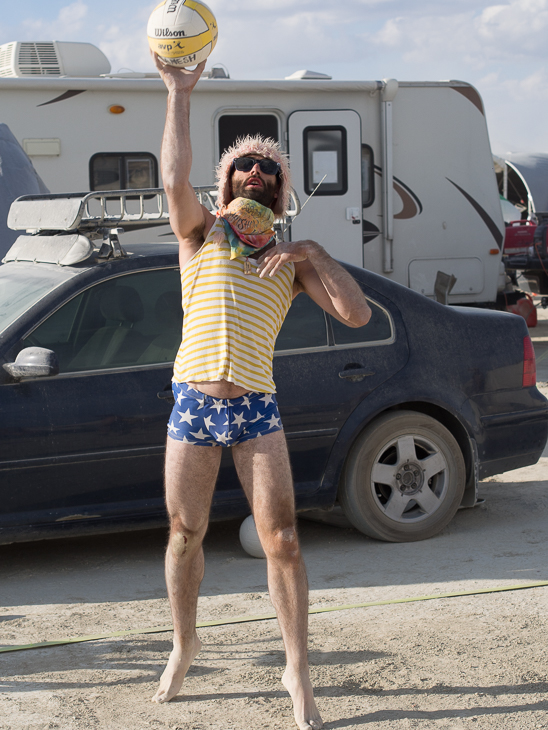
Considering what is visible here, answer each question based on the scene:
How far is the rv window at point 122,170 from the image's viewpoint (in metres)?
10.1

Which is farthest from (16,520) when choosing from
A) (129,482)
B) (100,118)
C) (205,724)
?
(100,118)

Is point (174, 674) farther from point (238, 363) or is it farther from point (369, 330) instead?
point (369, 330)

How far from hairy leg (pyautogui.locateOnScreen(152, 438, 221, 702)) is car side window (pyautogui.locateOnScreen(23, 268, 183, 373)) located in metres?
1.45

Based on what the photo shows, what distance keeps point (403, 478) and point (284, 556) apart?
6.83ft

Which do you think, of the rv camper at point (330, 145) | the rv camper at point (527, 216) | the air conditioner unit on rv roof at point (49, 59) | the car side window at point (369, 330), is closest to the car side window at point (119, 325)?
the car side window at point (369, 330)

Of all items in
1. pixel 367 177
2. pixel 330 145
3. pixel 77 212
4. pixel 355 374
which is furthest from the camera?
pixel 367 177

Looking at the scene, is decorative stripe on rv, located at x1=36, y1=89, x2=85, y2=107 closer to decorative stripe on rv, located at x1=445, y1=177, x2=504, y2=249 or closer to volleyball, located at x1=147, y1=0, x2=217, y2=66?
decorative stripe on rv, located at x1=445, y1=177, x2=504, y2=249

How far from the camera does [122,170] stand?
1016cm

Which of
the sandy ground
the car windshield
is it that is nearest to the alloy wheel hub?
the sandy ground

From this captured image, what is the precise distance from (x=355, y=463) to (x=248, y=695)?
6.07 ft

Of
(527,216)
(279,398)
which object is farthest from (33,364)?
(527,216)

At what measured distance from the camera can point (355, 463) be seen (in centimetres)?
509

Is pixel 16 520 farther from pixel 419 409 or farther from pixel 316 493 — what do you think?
pixel 419 409

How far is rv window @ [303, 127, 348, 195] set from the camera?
1052 centimetres
